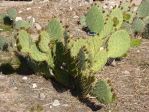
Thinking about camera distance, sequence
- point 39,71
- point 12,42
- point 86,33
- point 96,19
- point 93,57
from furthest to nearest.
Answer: point 86,33
point 12,42
point 96,19
point 39,71
point 93,57

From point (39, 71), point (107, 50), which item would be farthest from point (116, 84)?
point (39, 71)

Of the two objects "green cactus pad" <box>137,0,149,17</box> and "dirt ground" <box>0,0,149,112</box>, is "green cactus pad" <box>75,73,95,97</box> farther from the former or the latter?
"green cactus pad" <box>137,0,149,17</box>

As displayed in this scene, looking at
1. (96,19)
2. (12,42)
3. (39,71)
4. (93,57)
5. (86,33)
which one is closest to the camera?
(93,57)

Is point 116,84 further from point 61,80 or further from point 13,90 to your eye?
point 13,90

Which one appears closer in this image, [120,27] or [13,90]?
[13,90]

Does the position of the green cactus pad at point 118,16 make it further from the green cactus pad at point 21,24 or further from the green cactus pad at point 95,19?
the green cactus pad at point 21,24

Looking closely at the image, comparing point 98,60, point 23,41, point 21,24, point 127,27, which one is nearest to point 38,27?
point 21,24

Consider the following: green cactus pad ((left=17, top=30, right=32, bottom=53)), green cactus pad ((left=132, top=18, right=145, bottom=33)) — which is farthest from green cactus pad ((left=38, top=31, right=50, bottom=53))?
green cactus pad ((left=132, top=18, right=145, bottom=33))
